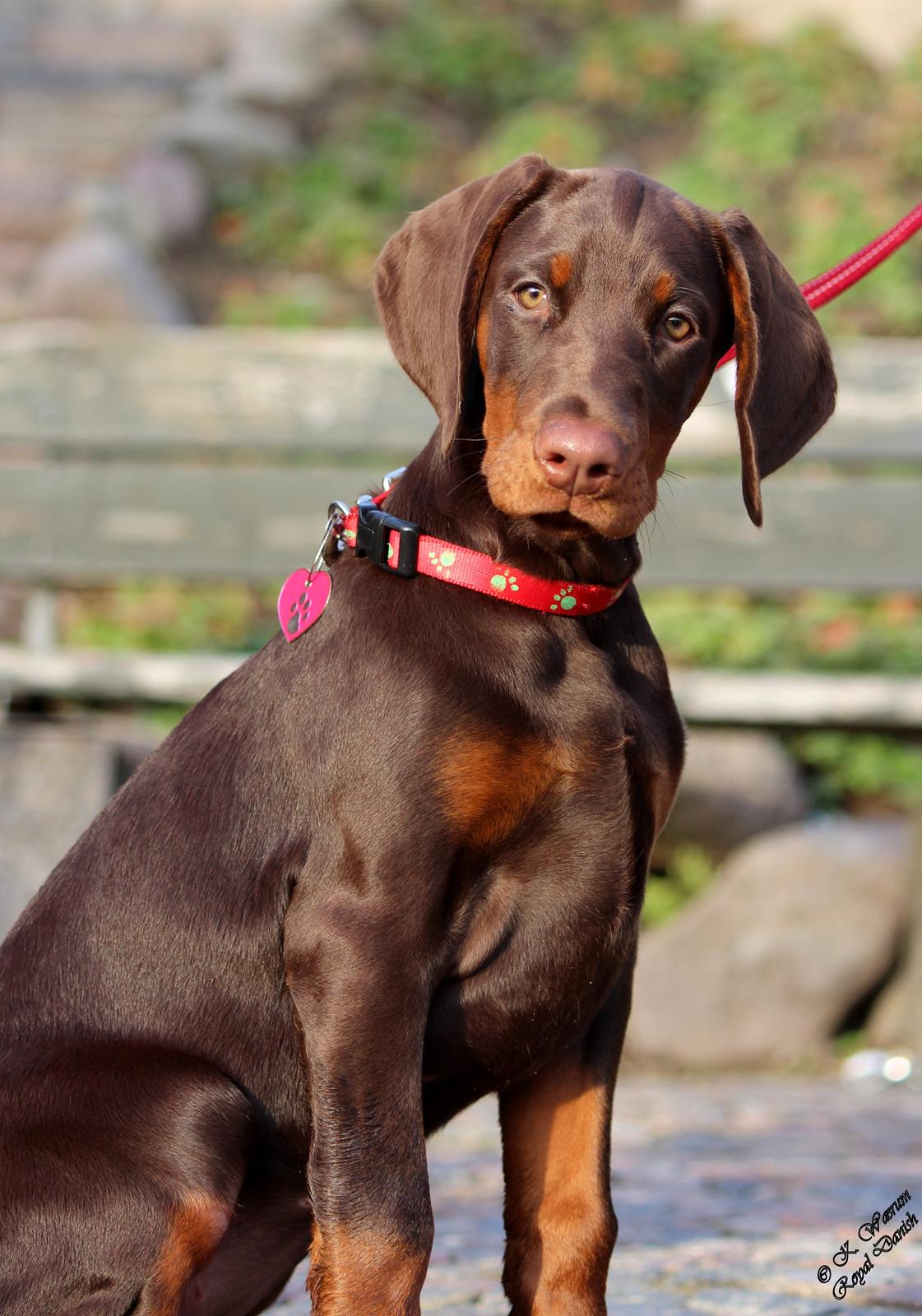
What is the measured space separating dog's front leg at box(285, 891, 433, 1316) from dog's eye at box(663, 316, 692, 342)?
1099 millimetres

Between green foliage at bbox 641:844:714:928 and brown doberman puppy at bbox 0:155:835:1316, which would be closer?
brown doberman puppy at bbox 0:155:835:1316

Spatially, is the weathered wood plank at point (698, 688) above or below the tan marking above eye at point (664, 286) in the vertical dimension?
below

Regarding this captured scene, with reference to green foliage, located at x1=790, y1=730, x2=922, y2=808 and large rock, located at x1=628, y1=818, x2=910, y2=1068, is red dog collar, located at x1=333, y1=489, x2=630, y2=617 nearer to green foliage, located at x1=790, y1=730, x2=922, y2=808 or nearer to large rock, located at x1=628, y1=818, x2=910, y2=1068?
large rock, located at x1=628, y1=818, x2=910, y2=1068

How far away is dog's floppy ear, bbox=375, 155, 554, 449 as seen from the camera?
263 centimetres

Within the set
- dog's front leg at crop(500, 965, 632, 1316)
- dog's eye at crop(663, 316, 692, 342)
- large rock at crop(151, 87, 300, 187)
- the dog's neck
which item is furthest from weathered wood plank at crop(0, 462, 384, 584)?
large rock at crop(151, 87, 300, 187)

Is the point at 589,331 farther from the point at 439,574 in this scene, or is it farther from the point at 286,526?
the point at 286,526

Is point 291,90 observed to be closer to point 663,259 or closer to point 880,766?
point 880,766

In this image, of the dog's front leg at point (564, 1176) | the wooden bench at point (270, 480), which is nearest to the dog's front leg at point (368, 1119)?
the dog's front leg at point (564, 1176)

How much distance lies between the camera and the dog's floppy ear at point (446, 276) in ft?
8.64

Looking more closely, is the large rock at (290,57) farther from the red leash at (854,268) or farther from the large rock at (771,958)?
the red leash at (854,268)

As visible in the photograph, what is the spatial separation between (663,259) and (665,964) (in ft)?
13.7

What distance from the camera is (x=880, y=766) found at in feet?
23.9

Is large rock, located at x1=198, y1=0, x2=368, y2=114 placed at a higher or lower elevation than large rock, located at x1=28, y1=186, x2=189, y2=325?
higher

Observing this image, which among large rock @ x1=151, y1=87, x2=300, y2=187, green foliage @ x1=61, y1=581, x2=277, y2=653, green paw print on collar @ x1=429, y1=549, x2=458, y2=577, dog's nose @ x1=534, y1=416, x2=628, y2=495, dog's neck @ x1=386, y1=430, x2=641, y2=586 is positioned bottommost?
green foliage @ x1=61, y1=581, x2=277, y2=653
